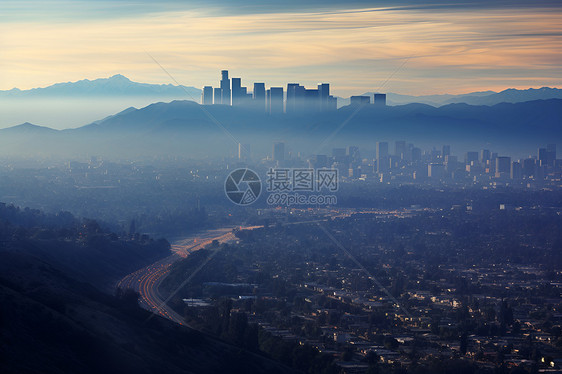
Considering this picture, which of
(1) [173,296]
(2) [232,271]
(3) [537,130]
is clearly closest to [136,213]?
(2) [232,271]

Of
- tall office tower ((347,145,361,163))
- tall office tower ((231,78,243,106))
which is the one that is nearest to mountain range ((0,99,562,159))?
tall office tower ((231,78,243,106))

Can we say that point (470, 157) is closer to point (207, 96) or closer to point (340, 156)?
point (340, 156)

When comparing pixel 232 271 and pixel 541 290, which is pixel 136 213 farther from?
pixel 541 290

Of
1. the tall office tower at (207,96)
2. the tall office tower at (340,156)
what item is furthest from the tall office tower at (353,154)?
the tall office tower at (207,96)

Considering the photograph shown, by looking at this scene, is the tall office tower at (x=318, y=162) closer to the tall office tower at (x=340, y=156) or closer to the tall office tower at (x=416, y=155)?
the tall office tower at (x=340, y=156)

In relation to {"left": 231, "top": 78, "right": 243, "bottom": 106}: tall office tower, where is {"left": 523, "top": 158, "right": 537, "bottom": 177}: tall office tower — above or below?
below

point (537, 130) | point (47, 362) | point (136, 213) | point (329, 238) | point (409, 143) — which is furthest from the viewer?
point (537, 130)

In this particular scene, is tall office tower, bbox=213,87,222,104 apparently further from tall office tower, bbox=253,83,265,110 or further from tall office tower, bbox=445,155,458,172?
tall office tower, bbox=445,155,458,172
